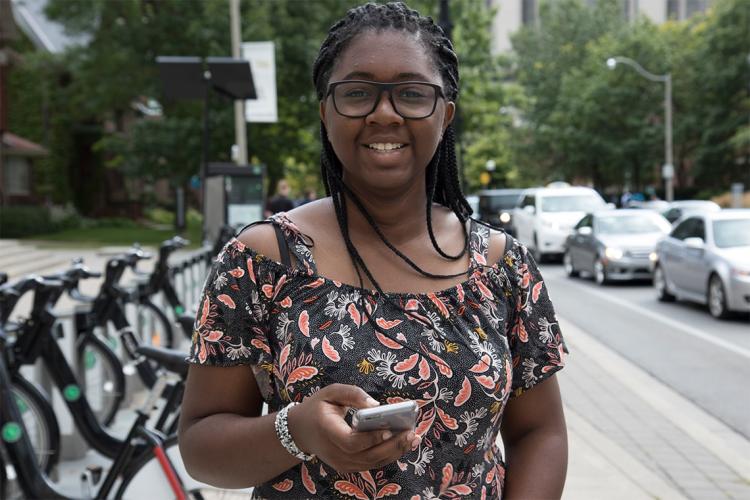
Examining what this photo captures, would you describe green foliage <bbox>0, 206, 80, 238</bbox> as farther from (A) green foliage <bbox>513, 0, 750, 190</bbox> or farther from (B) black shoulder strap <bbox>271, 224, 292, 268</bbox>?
(B) black shoulder strap <bbox>271, 224, 292, 268</bbox>

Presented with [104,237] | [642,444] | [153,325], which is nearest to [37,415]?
[153,325]

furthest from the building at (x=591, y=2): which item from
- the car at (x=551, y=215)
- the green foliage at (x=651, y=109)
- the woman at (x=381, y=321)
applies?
the woman at (x=381, y=321)

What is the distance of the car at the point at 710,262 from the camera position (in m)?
13.2

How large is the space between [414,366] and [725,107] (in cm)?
5529

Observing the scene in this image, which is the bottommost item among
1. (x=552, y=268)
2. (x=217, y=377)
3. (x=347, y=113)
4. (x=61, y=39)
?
(x=552, y=268)

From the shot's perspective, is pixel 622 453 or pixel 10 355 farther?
pixel 622 453

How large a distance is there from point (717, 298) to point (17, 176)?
115 ft

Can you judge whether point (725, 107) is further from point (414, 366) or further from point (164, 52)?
point (414, 366)

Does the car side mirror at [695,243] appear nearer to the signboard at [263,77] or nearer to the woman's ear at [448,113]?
the signboard at [263,77]

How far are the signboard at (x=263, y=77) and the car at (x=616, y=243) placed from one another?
6.53m

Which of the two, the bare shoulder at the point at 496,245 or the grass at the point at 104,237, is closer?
the bare shoulder at the point at 496,245

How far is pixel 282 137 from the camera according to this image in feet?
113

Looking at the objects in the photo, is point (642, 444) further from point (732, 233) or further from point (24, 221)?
point (24, 221)

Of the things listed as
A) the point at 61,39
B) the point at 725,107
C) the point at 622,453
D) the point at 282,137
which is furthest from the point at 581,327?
the point at 725,107
